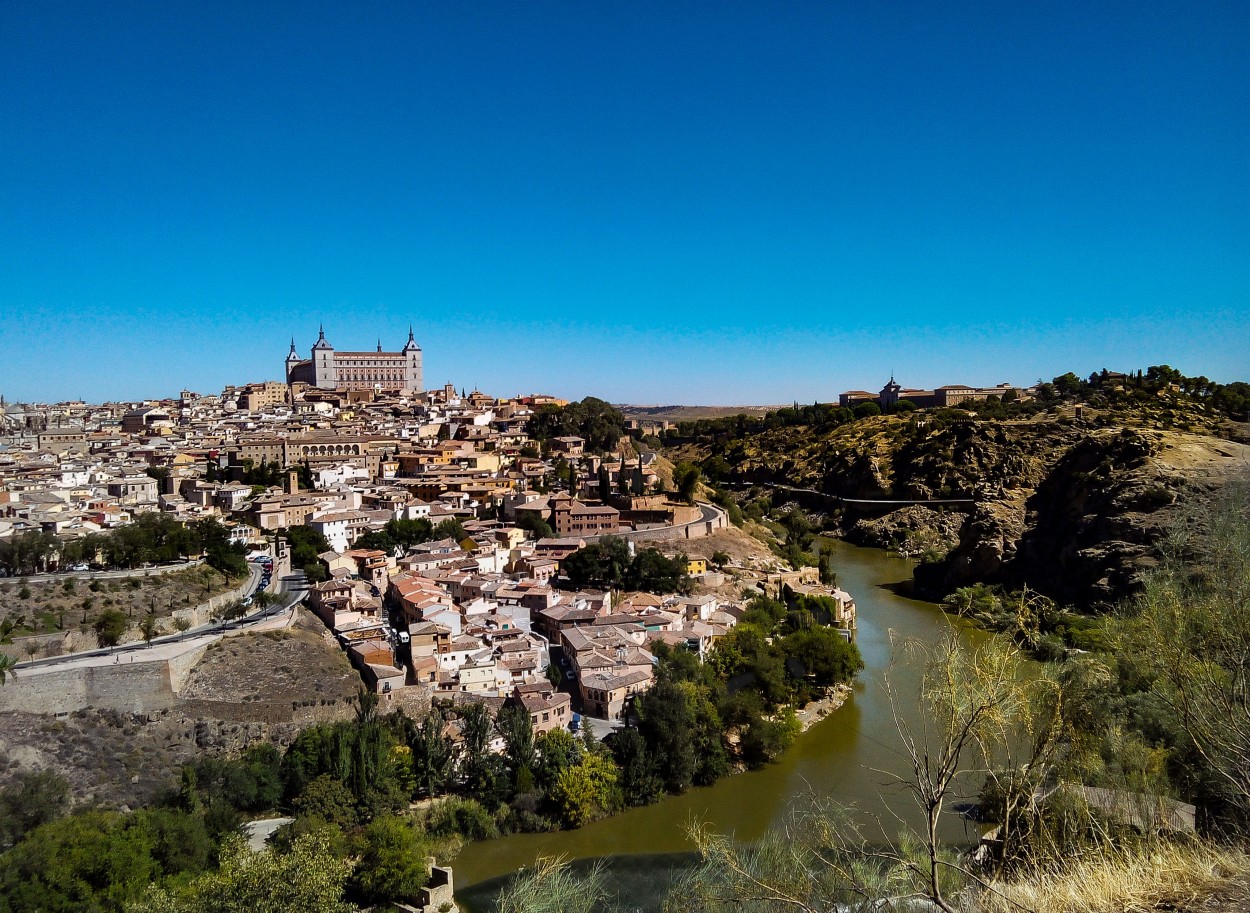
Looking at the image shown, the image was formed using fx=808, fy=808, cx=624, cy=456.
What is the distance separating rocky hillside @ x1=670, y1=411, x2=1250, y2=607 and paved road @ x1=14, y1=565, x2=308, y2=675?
12728 mm

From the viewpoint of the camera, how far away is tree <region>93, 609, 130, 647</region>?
11.3 meters

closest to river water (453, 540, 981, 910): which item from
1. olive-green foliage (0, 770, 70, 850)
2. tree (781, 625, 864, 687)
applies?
tree (781, 625, 864, 687)

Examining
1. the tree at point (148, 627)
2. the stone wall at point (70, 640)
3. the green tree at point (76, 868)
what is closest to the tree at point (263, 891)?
the green tree at point (76, 868)

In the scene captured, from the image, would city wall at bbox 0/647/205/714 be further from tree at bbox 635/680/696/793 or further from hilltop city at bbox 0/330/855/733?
tree at bbox 635/680/696/793

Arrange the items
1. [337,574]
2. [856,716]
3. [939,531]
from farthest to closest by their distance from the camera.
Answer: [939,531] → [337,574] → [856,716]

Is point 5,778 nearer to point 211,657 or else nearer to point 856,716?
point 211,657

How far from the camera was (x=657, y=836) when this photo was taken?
29.9ft

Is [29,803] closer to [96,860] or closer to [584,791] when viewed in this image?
[96,860]

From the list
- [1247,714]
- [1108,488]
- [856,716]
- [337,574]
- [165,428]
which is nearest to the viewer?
[1247,714]

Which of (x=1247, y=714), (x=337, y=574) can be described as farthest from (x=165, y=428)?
(x=1247, y=714)

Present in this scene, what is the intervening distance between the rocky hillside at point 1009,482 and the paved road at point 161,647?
1273cm

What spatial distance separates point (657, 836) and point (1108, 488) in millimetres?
16131

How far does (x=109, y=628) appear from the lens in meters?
11.3

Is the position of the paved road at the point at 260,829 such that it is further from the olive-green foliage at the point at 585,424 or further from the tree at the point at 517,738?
the olive-green foliage at the point at 585,424
